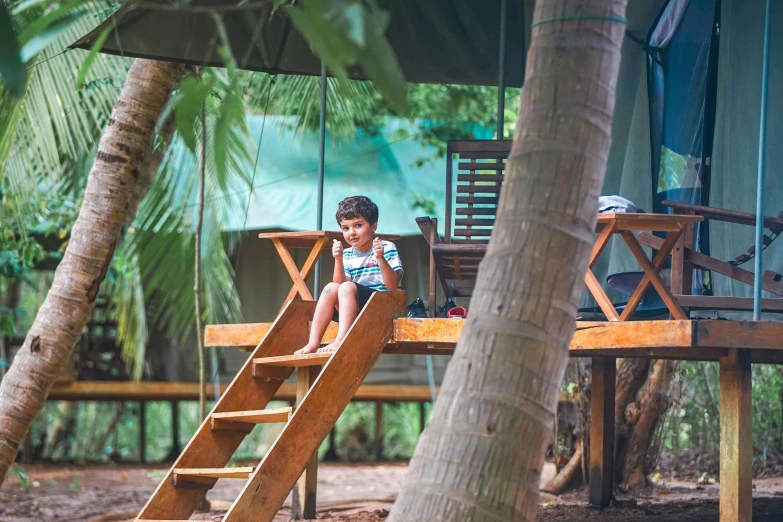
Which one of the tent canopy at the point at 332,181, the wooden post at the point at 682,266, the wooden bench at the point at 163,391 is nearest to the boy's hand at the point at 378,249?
the wooden post at the point at 682,266

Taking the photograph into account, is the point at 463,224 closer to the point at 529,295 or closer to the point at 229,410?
the point at 229,410

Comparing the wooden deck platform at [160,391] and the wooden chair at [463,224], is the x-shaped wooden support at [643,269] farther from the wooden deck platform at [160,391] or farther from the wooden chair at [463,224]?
the wooden deck platform at [160,391]

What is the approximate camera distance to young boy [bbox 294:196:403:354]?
15.8 feet

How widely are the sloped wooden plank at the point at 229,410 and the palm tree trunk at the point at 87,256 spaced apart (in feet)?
5.10

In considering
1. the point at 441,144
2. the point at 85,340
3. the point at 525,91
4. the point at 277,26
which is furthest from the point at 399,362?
the point at 525,91

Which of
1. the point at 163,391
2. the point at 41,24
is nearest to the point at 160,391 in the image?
the point at 163,391

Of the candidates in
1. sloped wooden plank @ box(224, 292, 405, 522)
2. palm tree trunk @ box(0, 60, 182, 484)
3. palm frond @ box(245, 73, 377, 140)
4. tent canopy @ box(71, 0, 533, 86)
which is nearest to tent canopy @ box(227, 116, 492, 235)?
palm frond @ box(245, 73, 377, 140)

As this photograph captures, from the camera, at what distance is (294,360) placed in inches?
187

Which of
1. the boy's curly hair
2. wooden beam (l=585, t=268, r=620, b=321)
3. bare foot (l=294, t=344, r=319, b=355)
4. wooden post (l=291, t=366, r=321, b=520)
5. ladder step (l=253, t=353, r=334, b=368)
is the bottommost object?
wooden post (l=291, t=366, r=321, b=520)

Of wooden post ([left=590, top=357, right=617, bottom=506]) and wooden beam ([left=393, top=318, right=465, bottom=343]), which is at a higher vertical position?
wooden beam ([left=393, top=318, right=465, bottom=343])

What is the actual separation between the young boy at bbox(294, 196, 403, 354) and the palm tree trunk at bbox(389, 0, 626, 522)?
2.47 m

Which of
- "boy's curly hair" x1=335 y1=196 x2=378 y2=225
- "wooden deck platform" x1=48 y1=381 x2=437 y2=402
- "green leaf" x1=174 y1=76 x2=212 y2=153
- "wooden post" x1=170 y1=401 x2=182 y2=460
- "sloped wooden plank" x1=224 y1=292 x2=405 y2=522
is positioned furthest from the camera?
"wooden post" x1=170 y1=401 x2=182 y2=460

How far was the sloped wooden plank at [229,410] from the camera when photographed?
15.0 ft

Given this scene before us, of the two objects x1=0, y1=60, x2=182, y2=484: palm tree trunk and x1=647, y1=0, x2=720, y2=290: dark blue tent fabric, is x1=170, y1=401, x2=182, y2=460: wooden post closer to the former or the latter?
x1=0, y1=60, x2=182, y2=484: palm tree trunk
